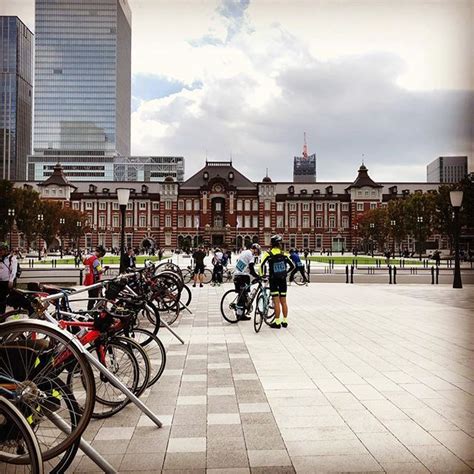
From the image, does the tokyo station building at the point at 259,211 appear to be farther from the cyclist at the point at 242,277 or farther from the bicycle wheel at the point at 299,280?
the cyclist at the point at 242,277

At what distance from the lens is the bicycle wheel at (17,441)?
2494 mm

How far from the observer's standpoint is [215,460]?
3.71 metres

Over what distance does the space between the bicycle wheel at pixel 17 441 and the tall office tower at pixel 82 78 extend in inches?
65.6

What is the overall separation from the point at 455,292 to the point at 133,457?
1603 cm

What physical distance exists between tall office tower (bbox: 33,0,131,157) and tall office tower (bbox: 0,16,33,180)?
0.13m

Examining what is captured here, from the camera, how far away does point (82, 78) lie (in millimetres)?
3633

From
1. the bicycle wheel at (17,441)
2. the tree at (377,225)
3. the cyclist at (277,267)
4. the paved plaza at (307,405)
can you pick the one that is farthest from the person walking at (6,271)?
the tree at (377,225)

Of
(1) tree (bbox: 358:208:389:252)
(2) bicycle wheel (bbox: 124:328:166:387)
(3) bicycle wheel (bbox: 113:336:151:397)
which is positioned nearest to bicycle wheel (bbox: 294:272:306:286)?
(2) bicycle wheel (bbox: 124:328:166:387)

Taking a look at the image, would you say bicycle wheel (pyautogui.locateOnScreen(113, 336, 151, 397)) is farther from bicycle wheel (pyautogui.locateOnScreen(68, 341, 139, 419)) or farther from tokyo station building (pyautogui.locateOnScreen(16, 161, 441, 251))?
tokyo station building (pyautogui.locateOnScreen(16, 161, 441, 251))

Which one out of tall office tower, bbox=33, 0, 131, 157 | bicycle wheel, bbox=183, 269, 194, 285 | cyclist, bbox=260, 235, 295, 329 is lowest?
bicycle wheel, bbox=183, 269, 194, 285

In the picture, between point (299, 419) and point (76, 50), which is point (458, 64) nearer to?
point (76, 50)

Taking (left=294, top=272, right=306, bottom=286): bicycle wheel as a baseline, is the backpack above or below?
above

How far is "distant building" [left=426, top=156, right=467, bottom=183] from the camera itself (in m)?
2.63

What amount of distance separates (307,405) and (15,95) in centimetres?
402
